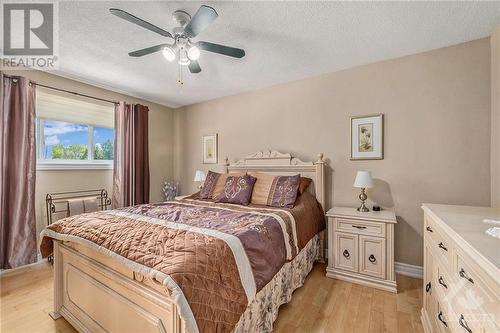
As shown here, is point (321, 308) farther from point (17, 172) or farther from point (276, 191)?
point (17, 172)

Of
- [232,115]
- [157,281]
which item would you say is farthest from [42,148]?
[157,281]

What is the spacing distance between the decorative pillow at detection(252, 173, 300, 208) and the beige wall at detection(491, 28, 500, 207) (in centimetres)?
176

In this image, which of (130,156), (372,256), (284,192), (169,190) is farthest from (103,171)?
(372,256)

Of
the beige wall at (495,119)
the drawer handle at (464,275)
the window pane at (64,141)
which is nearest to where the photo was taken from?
the drawer handle at (464,275)

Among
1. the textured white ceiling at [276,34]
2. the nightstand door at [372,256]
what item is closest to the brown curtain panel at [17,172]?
the textured white ceiling at [276,34]

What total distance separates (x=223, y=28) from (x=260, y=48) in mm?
483

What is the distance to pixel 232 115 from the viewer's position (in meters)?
3.79

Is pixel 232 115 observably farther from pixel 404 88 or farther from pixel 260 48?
pixel 404 88

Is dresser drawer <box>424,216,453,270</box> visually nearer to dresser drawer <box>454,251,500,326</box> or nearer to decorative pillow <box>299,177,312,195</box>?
dresser drawer <box>454,251,500,326</box>

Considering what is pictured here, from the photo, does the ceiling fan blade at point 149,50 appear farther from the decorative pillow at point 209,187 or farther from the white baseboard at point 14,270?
the white baseboard at point 14,270

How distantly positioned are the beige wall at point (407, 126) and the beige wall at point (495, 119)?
1.9 inches

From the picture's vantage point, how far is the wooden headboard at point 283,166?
2.80m

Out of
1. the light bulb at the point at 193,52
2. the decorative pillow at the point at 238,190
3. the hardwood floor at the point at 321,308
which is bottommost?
the hardwood floor at the point at 321,308

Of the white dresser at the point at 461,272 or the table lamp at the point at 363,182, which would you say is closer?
the white dresser at the point at 461,272
